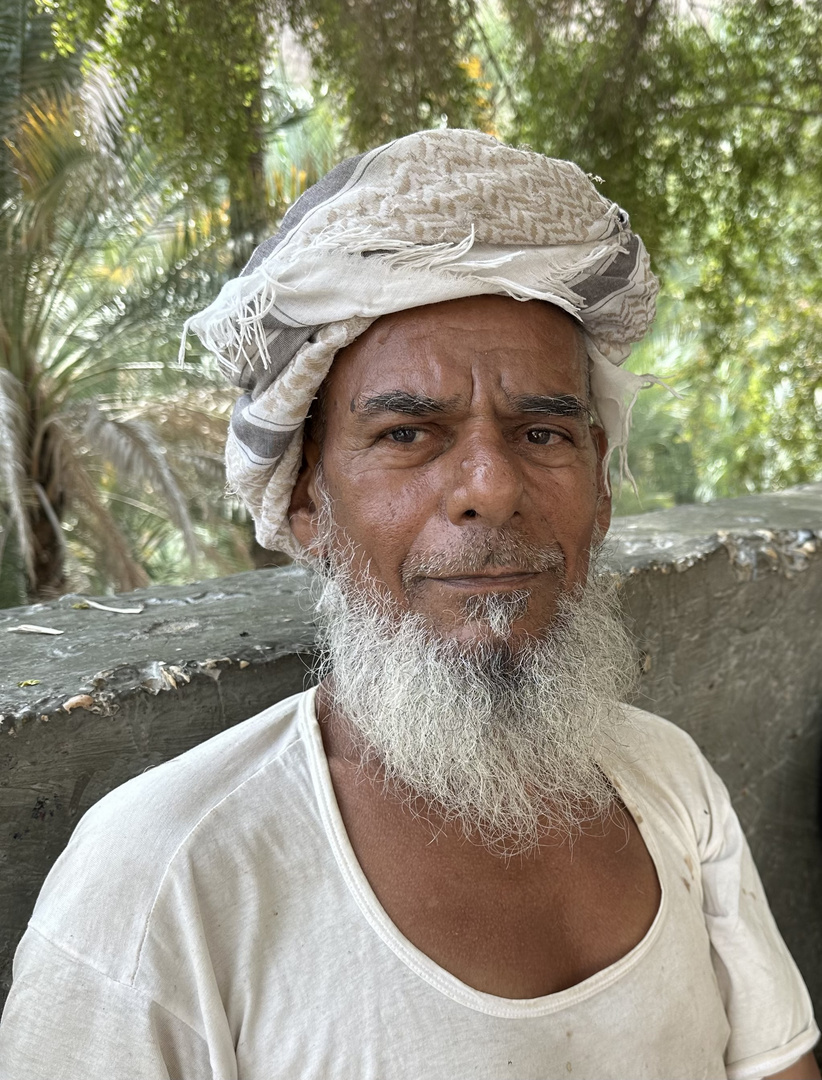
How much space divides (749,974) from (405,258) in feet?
4.22

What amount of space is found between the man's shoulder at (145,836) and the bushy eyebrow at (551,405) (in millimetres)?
636

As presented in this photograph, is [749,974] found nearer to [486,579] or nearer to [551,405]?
[486,579]

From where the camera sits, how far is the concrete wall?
1427mm

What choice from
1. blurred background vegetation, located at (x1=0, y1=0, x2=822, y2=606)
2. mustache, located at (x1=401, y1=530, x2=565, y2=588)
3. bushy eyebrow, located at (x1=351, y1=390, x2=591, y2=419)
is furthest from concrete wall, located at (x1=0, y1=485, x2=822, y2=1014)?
blurred background vegetation, located at (x1=0, y1=0, x2=822, y2=606)

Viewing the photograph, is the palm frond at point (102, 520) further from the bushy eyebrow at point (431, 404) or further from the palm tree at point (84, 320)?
the bushy eyebrow at point (431, 404)

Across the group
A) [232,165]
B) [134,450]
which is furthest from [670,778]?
[134,450]

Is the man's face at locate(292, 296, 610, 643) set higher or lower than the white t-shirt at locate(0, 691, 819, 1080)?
higher

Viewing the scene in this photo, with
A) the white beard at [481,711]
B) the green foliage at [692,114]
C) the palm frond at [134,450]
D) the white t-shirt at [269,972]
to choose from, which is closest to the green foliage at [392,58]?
the green foliage at [692,114]

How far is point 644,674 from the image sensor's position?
2.29 meters

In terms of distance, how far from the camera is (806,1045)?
1585 mm

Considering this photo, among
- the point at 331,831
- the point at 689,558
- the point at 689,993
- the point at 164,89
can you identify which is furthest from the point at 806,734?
the point at 164,89

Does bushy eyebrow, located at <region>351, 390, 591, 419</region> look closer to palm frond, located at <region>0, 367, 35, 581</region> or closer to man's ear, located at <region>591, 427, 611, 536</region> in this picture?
man's ear, located at <region>591, 427, 611, 536</region>

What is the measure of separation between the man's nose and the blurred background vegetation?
4.04m

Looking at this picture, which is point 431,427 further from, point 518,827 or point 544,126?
point 544,126
